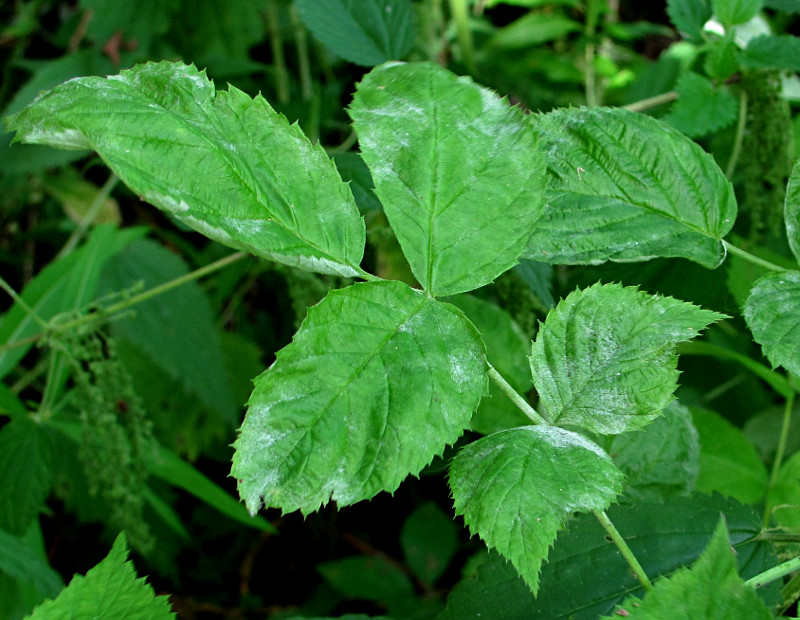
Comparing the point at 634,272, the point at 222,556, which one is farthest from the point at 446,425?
the point at 222,556

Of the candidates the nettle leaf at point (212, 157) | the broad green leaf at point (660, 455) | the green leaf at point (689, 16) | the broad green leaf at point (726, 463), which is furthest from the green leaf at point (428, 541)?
the nettle leaf at point (212, 157)

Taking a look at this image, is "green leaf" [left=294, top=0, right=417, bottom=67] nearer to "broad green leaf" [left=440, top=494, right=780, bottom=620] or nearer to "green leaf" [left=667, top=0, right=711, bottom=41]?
"green leaf" [left=667, top=0, right=711, bottom=41]

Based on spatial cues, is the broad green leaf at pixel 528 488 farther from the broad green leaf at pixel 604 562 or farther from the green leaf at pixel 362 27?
the green leaf at pixel 362 27

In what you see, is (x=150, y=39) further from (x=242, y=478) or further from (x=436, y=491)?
(x=242, y=478)

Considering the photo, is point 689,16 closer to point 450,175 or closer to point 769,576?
point 450,175

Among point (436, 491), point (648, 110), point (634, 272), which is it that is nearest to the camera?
point (634, 272)

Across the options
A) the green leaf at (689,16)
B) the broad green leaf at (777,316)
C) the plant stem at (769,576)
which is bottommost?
the plant stem at (769,576)
